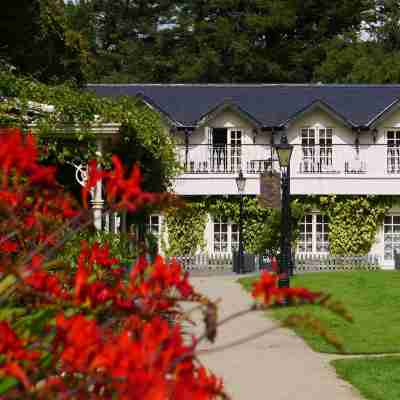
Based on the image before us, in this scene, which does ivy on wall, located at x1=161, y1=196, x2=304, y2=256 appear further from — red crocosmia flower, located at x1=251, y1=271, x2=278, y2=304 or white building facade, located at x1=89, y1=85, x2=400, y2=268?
red crocosmia flower, located at x1=251, y1=271, x2=278, y2=304

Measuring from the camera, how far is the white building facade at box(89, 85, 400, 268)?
37031mm

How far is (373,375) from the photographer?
1025cm

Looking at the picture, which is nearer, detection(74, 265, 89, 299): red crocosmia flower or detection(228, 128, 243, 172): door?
detection(74, 265, 89, 299): red crocosmia flower

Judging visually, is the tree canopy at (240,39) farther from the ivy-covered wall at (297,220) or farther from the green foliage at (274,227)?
the green foliage at (274,227)

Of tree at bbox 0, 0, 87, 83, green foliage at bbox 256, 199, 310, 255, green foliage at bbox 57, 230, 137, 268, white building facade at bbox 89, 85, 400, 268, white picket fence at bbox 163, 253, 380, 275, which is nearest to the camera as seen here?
green foliage at bbox 57, 230, 137, 268

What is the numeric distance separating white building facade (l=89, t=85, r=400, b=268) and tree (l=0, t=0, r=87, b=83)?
8792mm

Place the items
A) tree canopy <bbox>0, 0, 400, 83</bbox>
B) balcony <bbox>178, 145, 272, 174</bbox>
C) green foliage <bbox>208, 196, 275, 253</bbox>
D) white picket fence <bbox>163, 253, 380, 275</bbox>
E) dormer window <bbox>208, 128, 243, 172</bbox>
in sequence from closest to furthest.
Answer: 1. white picket fence <bbox>163, 253, 380, 275</bbox>
2. green foliage <bbox>208, 196, 275, 253</bbox>
3. balcony <bbox>178, 145, 272, 174</bbox>
4. dormer window <bbox>208, 128, 243, 172</bbox>
5. tree canopy <bbox>0, 0, 400, 83</bbox>

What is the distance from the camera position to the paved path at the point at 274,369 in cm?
910

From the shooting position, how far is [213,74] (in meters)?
52.9

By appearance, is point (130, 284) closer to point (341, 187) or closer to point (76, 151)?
point (76, 151)

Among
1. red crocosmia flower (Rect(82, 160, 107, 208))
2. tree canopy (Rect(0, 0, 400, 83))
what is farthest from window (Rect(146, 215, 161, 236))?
red crocosmia flower (Rect(82, 160, 107, 208))

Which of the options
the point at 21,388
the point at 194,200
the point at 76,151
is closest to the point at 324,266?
the point at 194,200

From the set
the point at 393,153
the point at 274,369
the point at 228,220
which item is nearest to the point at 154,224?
the point at 228,220

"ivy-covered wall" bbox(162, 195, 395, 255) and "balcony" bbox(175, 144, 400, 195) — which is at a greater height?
"balcony" bbox(175, 144, 400, 195)
